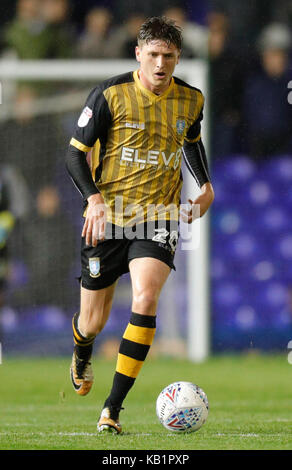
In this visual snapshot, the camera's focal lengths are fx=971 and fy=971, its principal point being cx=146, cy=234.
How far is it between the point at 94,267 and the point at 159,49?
1.35 metres

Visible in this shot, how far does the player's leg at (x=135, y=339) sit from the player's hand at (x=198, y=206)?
0.62 meters

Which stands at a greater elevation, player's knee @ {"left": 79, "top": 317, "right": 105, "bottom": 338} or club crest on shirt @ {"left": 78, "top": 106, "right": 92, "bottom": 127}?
club crest on shirt @ {"left": 78, "top": 106, "right": 92, "bottom": 127}

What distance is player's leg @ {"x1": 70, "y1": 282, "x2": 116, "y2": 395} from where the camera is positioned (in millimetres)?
5996

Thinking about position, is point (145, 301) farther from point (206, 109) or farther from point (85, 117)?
point (206, 109)

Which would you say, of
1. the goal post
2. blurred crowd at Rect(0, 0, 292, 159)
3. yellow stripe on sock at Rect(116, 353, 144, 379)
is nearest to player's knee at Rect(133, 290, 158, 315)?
yellow stripe on sock at Rect(116, 353, 144, 379)

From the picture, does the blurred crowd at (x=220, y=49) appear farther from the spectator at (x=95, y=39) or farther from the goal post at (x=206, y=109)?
the goal post at (x=206, y=109)

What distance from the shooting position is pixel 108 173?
19.2 feet

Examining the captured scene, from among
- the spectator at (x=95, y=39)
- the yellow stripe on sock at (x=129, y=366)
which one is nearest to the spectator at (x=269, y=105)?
the spectator at (x=95, y=39)

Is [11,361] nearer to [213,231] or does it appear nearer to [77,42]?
[213,231]

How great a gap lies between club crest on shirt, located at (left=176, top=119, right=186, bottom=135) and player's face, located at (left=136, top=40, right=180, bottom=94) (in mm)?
260

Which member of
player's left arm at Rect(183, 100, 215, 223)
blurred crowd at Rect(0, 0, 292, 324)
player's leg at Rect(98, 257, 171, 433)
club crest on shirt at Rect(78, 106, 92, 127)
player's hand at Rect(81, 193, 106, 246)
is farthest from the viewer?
blurred crowd at Rect(0, 0, 292, 324)

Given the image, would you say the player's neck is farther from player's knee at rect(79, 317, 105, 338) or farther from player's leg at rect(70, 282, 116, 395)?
player's knee at rect(79, 317, 105, 338)

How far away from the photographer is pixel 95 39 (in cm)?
1220

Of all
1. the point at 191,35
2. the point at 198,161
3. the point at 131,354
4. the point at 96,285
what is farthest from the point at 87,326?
the point at 191,35
